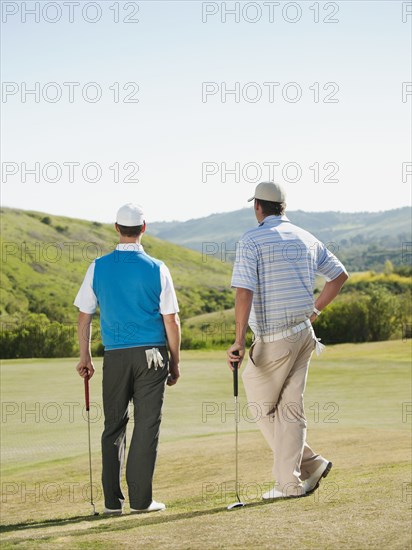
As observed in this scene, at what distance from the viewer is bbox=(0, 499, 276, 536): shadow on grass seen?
625 centimetres

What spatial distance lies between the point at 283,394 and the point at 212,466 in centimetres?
404

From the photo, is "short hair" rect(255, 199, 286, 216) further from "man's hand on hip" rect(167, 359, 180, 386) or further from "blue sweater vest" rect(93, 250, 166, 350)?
"man's hand on hip" rect(167, 359, 180, 386)

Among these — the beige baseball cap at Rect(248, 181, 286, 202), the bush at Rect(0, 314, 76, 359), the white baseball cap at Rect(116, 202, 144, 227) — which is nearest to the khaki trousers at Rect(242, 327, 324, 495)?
the beige baseball cap at Rect(248, 181, 286, 202)

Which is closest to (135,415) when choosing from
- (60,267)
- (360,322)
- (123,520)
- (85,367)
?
(85,367)

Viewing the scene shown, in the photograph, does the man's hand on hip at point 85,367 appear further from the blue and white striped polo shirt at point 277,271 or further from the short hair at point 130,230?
the blue and white striped polo shirt at point 277,271

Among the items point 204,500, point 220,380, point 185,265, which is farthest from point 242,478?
point 185,265

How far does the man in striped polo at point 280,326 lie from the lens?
23.2 feet

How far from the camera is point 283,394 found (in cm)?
721

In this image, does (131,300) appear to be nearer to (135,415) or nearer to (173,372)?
(173,372)

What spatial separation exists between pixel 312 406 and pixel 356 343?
17.2 metres

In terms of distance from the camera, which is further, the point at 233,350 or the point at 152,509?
the point at 152,509

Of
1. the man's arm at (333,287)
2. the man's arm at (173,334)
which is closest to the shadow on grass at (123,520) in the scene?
the man's arm at (173,334)

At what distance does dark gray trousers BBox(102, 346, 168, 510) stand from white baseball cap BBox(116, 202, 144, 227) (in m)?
0.94

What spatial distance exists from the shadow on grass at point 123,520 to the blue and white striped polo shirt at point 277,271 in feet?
4.48
